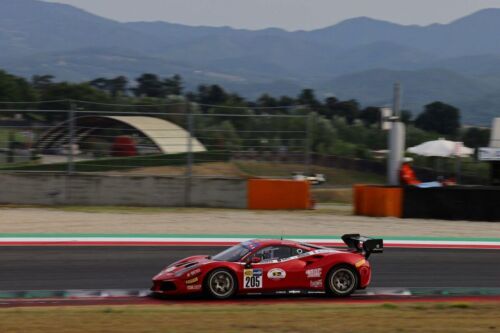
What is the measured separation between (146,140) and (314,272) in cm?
957

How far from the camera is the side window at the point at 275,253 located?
10062mm

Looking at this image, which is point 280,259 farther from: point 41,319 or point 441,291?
point 41,319

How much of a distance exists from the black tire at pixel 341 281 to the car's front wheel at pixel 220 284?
4.23ft

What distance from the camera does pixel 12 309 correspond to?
30.2ft

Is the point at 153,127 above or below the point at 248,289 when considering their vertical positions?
above

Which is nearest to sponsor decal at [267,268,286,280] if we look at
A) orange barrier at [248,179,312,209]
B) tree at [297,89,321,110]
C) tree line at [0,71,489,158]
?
tree line at [0,71,489,158]

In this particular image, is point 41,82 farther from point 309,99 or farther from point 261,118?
point 261,118

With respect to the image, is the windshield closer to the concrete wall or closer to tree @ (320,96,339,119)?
the concrete wall

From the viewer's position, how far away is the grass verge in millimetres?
7926

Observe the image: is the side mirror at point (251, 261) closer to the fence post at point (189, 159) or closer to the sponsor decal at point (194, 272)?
the sponsor decal at point (194, 272)

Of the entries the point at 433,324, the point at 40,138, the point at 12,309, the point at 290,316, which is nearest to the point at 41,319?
the point at 12,309

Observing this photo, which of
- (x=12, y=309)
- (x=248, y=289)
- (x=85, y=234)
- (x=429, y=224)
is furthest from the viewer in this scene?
(x=429, y=224)

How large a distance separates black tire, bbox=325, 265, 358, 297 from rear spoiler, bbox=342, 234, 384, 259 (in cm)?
42

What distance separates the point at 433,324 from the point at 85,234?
9.35 m
